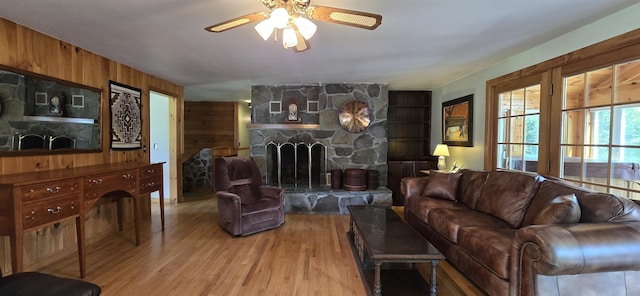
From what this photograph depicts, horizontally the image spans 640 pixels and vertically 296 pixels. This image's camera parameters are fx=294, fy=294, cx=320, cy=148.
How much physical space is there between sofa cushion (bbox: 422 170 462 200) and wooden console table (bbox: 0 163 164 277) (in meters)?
3.52

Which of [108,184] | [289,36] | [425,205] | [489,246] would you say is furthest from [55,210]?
[425,205]

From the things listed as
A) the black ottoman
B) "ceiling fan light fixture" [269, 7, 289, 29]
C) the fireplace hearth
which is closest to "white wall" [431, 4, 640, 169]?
the fireplace hearth

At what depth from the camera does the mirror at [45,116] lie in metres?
2.53

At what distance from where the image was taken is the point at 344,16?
1.78m

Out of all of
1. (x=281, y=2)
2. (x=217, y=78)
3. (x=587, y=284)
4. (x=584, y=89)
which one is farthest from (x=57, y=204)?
(x=584, y=89)

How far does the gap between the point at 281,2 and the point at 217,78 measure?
3.23m

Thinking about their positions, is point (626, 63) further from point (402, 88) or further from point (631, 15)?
point (402, 88)

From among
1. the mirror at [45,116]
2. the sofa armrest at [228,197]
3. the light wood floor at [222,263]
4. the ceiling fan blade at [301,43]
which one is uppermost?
the ceiling fan blade at [301,43]

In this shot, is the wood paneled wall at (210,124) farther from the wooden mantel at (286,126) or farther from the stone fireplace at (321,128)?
the wooden mantel at (286,126)

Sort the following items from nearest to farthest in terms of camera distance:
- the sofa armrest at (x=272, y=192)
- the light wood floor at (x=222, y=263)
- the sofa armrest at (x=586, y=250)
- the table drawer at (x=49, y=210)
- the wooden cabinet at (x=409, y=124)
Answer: the sofa armrest at (x=586, y=250), the table drawer at (x=49, y=210), the light wood floor at (x=222, y=263), the sofa armrest at (x=272, y=192), the wooden cabinet at (x=409, y=124)

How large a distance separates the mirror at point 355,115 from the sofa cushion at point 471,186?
79.6 inches

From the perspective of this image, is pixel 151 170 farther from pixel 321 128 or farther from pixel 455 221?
pixel 455 221

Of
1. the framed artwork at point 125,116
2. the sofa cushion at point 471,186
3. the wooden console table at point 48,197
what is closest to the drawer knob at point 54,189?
the wooden console table at point 48,197

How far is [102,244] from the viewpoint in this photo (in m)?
3.42
